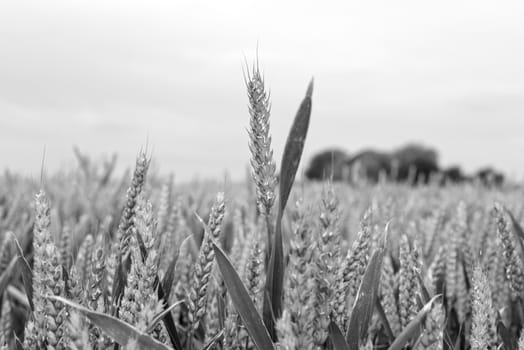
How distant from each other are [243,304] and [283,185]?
0.23 metres

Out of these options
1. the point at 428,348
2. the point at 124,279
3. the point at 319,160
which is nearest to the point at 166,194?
the point at 124,279

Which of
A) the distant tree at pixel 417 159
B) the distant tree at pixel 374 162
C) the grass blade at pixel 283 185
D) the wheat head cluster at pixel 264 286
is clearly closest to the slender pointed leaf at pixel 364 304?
the wheat head cluster at pixel 264 286

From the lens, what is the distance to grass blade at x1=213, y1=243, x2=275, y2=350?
95 centimetres

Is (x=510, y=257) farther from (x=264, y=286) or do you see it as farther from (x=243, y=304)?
(x=243, y=304)

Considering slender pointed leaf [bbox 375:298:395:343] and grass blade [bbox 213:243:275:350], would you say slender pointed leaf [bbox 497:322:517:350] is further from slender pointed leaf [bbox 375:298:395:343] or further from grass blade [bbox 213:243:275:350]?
grass blade [bbox 213:243:275:350]

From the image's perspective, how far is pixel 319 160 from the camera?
1820 cm

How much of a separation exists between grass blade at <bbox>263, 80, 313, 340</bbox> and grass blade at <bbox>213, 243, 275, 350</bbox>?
0.28 ft

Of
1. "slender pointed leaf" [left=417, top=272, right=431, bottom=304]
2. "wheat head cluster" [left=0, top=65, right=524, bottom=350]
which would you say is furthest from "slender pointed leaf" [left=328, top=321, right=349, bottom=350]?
"slender pointed leaf" [left=417, top=272, right=431, bottom=304]

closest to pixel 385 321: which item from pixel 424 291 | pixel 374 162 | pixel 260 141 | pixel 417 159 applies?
pixel 424 291

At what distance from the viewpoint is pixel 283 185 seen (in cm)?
104

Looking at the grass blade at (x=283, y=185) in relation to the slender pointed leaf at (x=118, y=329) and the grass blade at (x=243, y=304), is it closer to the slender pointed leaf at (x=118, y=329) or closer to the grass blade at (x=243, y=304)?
the grass blade at (x=243, y=304)

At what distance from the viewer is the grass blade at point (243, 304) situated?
950 mm

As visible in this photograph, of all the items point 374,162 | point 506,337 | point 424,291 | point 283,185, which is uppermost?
point 283,185

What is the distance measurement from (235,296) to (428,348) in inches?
13.1
